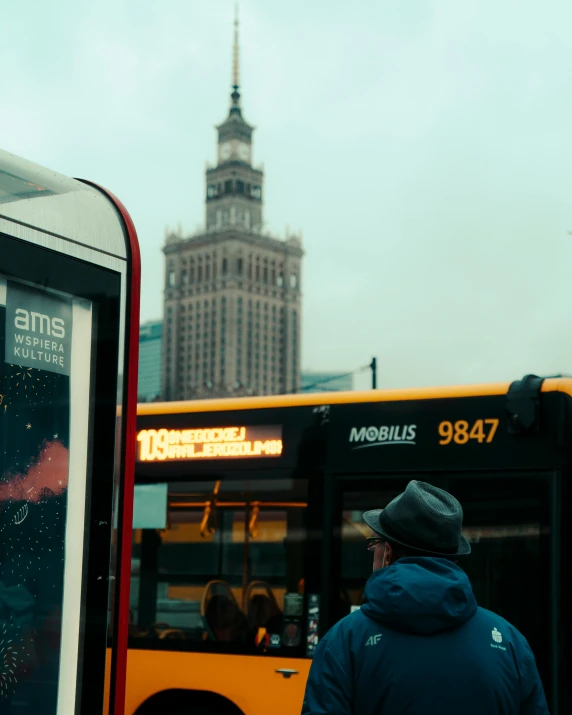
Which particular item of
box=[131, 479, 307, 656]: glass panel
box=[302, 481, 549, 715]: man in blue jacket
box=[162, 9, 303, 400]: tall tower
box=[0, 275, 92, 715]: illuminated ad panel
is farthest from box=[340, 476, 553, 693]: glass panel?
box=[162, 9, 303, 400]: tall tower

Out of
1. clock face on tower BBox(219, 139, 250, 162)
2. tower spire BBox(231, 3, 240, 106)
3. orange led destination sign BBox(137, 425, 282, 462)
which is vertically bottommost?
orange led destination sign BBox(137, 425, 282, 462)

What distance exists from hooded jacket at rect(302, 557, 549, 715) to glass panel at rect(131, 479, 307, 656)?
3947 millimetres

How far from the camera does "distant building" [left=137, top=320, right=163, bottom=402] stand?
146 m

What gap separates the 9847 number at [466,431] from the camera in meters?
5.75

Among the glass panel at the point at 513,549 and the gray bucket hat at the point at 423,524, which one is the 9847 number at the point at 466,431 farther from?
the gray bucket hat at the point at 423,524

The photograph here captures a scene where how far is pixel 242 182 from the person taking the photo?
5595 inches

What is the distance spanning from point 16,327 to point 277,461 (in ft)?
12.1

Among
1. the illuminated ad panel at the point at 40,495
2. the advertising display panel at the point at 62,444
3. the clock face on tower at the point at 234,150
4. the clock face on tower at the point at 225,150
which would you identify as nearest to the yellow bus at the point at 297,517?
the advertising display panel at the point at 62,444

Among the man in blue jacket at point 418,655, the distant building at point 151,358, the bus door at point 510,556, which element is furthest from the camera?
the distant building at point 151,358

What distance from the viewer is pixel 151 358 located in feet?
533

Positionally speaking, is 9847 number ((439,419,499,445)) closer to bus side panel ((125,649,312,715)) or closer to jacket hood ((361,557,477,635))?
bus side panel ((125,649,312,715))

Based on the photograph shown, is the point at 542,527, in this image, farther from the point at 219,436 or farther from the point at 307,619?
the point at 219,436

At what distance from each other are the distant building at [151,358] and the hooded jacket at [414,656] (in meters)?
141

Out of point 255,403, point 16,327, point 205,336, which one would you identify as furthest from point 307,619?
point 205,336
